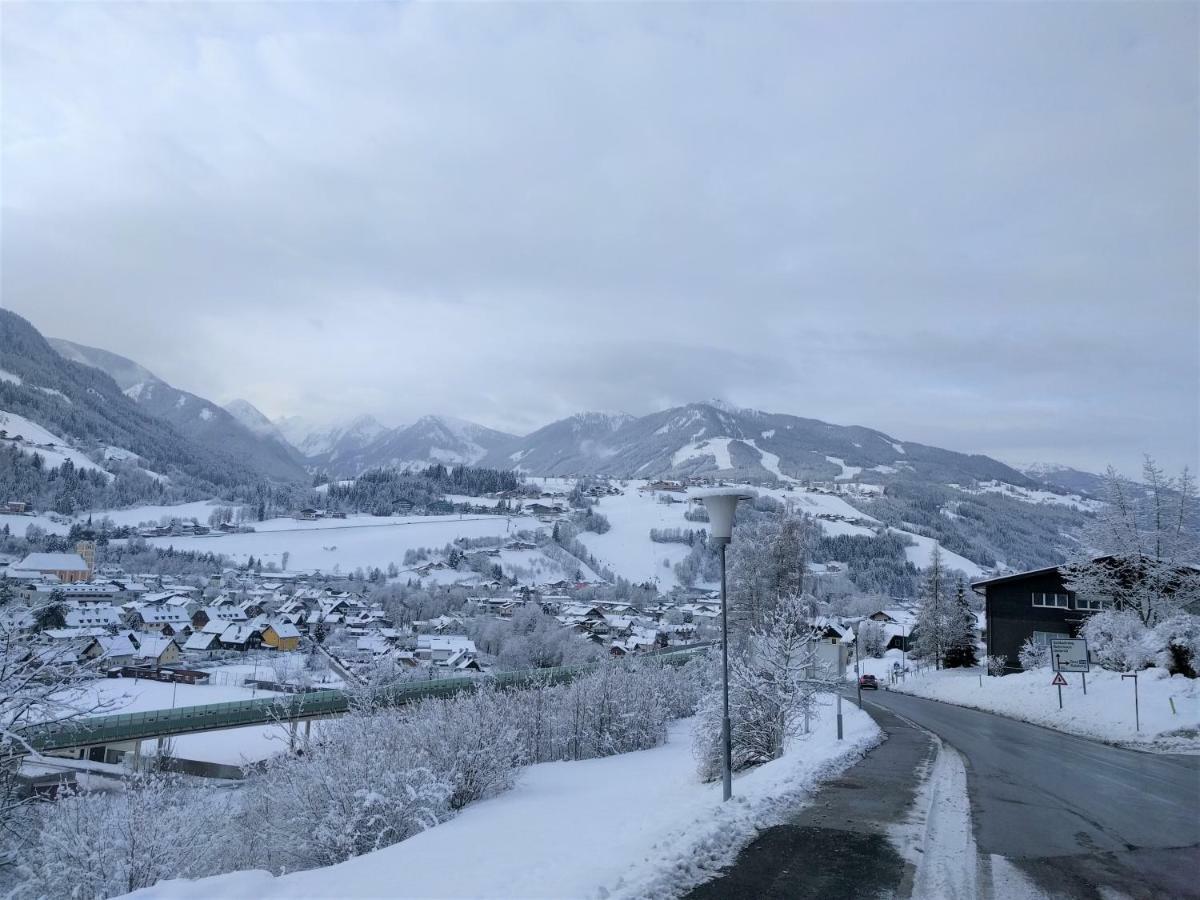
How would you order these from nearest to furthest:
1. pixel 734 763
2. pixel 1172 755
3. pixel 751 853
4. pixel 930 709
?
pixel 751 853 → pixel 1172 755 → pixel 734 763 → pixel 930 709

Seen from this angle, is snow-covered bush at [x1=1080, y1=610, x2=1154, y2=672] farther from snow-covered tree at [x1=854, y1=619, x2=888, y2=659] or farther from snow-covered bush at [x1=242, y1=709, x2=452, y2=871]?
snow-covered tree at [x1=854, y1=619, x2=888, y2=659]

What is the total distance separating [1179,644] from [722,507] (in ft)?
83.3

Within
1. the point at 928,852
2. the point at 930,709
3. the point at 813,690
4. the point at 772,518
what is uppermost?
the point at 772,518

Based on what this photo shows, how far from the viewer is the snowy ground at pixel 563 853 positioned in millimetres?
8188

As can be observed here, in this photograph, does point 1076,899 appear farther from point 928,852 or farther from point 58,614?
point 58,614

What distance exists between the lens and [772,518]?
2067 inches

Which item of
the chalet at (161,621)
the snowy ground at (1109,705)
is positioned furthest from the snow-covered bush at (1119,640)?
the chalet at (161,621)

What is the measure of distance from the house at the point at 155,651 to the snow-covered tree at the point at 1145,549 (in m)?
86.7

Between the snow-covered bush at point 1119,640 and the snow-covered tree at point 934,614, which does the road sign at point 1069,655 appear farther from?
the snow-covered tree at point 934,614

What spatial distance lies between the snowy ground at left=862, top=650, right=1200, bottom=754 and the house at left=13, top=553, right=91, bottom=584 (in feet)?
393

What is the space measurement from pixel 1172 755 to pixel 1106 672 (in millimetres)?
11991

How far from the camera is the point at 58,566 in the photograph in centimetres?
10769

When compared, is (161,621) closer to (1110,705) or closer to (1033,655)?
(1033,655)

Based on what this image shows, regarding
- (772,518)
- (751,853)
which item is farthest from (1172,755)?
(772,518)
